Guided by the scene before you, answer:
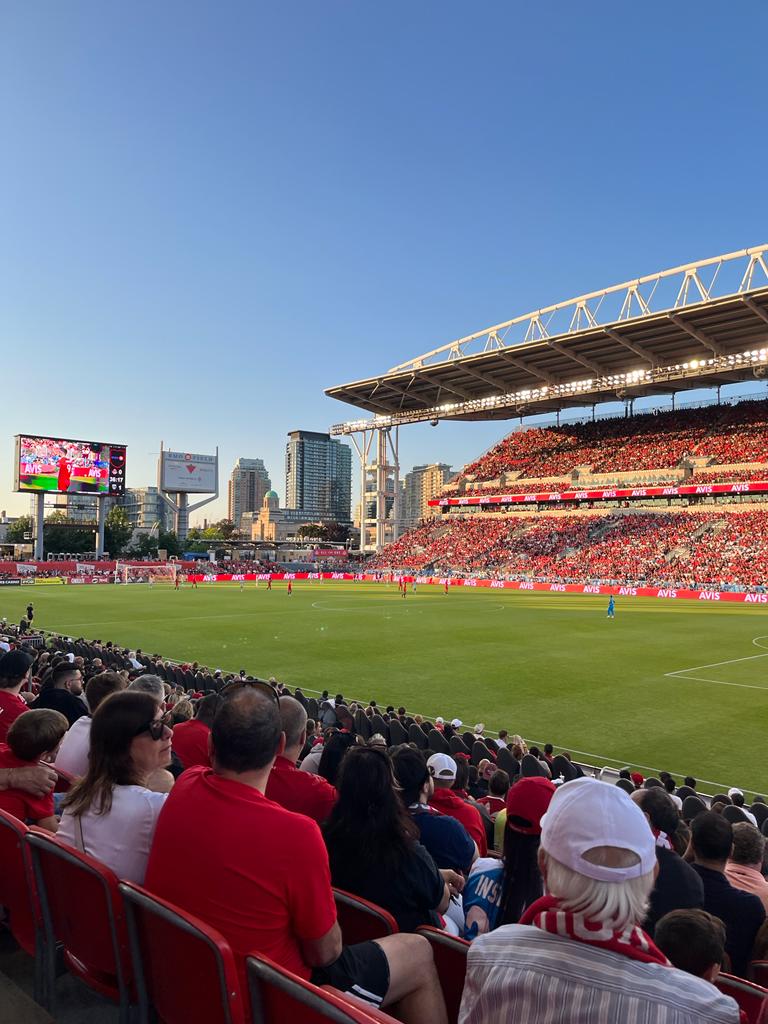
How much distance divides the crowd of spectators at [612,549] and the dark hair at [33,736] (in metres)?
50.7

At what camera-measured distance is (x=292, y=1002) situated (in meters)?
2.27

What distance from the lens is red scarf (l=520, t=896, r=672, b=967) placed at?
1870 mm

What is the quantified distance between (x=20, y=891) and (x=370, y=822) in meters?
1.96

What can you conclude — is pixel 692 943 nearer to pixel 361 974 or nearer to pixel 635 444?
pixel 361 974

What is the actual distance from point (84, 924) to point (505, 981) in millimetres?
2249

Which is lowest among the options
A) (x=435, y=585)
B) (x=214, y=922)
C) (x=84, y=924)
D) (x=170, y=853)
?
(x=435, y=585)

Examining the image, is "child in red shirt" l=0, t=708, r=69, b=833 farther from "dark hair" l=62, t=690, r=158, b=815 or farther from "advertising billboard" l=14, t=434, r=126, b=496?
"advertising billboard" l=14, t=434, r=126, b=496

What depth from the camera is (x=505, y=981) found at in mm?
1917

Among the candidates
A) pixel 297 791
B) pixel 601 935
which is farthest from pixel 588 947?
pixel 297 791

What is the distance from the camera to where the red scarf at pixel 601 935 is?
187cm

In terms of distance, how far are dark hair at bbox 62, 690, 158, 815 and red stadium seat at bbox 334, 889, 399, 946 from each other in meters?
1.24

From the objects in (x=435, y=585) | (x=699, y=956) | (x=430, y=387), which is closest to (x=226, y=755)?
(x=699, y=956)

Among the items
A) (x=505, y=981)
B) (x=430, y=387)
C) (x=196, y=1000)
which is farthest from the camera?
(x=430, y=387)

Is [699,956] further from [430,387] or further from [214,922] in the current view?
[430,387]
